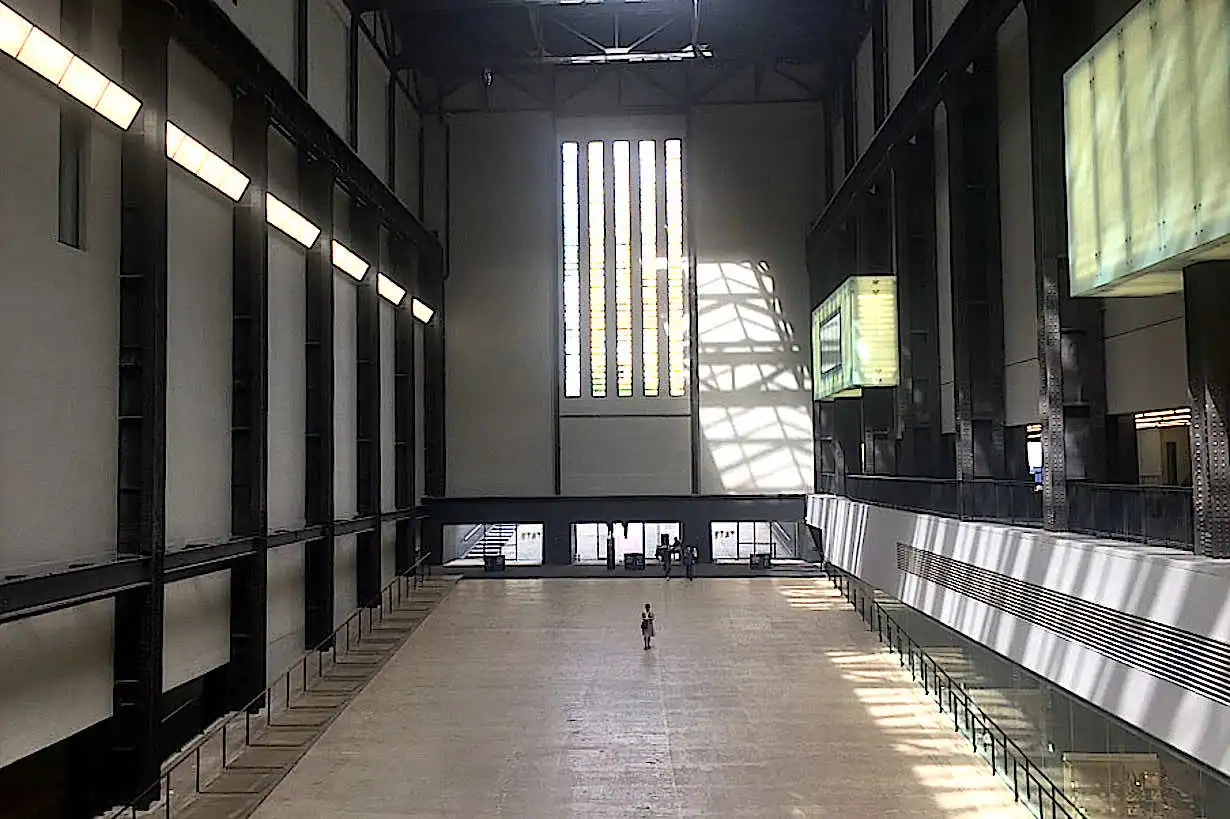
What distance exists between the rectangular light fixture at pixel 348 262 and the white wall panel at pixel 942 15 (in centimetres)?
1809

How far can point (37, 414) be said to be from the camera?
17406 millimetres

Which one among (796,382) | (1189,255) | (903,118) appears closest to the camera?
(1189,255)

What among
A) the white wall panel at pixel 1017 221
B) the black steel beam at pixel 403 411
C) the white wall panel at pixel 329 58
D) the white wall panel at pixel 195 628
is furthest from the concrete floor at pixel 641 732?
the white wall panel at pixel 329 58

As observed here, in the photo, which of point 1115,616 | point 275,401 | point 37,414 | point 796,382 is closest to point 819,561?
point 796,382

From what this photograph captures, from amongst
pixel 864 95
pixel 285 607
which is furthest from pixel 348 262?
pixel 864 95

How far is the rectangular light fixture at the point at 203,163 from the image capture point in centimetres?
2269

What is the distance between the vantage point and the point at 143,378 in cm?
1981

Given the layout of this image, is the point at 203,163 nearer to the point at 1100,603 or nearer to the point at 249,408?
the point at 249,408

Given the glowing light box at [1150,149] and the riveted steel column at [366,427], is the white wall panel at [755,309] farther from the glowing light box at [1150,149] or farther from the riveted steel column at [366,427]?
the glowing light box at [1150,149]

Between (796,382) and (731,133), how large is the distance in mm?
11161

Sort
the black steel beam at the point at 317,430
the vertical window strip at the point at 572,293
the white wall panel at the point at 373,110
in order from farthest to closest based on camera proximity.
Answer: the vertical window strip at the point at 572,293 < the white wall panel at the point at 373,110 < the black steel beam at the point at 317,430

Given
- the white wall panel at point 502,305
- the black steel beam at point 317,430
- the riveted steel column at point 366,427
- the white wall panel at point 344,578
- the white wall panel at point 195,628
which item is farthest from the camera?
the white wall panel at point 502,305

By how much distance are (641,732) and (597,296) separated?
28.4m

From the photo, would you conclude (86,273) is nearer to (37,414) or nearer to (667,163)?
(37,414)
